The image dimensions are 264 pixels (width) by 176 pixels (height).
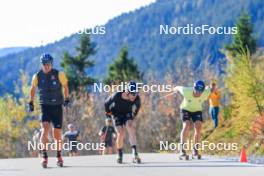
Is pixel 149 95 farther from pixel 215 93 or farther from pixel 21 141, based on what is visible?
pixel 215 93

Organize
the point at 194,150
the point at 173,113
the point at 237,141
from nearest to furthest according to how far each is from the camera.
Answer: the point at 194,150 → the point at 237,141 → the point at 173,113

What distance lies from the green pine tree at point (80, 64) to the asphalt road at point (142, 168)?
182 feet

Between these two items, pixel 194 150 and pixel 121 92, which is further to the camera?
pixel 194 150

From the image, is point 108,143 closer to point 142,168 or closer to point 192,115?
point 192,115

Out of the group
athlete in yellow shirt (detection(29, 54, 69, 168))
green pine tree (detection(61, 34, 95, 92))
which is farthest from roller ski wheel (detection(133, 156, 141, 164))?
green pine tree (detection(61, 34, 95, 92))

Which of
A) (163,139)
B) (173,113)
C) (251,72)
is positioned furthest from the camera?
(173,113)

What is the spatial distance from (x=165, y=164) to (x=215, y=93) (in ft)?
37.6

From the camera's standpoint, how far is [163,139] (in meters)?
43.0

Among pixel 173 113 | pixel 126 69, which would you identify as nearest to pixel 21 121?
pixel 126 69

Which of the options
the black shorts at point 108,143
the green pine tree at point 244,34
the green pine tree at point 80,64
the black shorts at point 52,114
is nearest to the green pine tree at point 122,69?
the green pine tree at point 80,64

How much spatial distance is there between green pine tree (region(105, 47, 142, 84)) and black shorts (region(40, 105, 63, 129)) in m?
53.5

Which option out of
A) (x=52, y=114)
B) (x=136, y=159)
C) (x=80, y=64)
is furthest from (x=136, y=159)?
(x=80, y=64)

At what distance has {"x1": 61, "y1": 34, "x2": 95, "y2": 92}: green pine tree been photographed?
73562 mm

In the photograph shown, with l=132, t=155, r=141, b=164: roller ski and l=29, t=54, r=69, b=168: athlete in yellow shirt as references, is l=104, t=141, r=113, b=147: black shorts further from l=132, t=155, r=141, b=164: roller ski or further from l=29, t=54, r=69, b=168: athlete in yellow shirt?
l=29, t=54, r=69, b=168: athlete in yellow shirt
